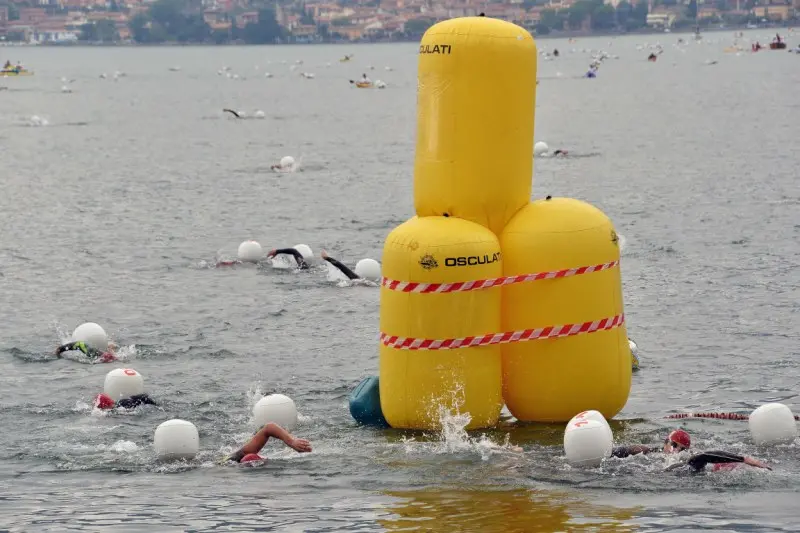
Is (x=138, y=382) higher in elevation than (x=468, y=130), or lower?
lower

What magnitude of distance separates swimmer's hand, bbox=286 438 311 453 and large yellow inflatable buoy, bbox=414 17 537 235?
3.24 m

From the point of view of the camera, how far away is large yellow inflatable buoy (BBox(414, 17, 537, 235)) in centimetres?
1853

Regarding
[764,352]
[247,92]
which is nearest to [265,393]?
[764,352]

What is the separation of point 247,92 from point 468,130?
130m

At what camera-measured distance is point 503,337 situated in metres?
→ 18.8

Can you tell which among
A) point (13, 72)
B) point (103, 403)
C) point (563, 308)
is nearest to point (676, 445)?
point (563, 308)

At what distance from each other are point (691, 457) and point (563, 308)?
2420 millimetres

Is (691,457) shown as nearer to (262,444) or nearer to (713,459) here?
(713,459)

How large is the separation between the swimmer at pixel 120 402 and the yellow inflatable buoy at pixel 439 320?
14.9ft

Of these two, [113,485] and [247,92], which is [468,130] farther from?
[247,92]

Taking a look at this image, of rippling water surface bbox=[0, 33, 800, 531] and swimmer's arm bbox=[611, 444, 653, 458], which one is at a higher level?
swimmer's arm bbox=[611, 444, 653, 458]

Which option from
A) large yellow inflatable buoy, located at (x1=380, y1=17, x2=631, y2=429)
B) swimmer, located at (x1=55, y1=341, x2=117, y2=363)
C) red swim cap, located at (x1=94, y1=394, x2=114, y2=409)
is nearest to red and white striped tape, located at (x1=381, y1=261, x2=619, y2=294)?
large yellow inflatable buoy, located at (x1=380, y1=17, x2=631, y2=429)

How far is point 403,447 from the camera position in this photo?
1861 centimetres

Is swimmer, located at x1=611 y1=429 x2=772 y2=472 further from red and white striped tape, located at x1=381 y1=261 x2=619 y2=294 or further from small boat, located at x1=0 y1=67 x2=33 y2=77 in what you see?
small boat, located at x1=0 y1=67 x2=33 y2=77
